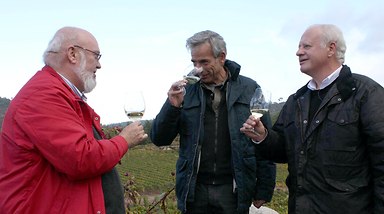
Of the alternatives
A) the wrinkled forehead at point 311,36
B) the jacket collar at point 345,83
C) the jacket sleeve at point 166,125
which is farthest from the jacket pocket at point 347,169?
the jacket sleeve at point 166,125

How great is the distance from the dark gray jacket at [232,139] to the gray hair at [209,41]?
183 mm

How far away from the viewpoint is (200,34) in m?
3.84

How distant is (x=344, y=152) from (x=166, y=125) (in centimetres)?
146

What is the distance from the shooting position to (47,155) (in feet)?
8.00

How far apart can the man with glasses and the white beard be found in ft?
0.42

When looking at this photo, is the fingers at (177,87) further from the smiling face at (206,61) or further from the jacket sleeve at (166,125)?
the smiling face at (206,61)

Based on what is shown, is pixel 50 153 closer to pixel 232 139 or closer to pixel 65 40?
pixel 65 40

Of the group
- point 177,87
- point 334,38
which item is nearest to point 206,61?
point 177,87

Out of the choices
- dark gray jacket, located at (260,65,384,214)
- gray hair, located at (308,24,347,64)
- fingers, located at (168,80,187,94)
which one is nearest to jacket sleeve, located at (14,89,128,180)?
fingers, located at (168,80,187,94)

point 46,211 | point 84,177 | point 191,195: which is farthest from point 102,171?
point 191,195

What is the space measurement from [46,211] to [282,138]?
1894mm

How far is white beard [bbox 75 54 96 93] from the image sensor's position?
2824mm

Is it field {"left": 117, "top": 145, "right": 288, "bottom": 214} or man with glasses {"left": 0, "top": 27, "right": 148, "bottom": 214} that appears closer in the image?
man with glasses {"left": 0, "top": 27, "right": 148, "bottom": 214}

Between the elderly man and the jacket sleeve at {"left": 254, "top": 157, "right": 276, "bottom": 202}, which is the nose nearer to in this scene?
the elderly man
